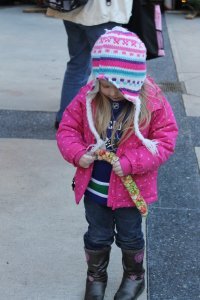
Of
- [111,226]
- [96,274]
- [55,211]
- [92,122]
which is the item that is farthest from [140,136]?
[55,211]

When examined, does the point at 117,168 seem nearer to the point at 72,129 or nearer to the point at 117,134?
the point at 117,134

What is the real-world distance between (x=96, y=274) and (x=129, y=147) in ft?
2.17

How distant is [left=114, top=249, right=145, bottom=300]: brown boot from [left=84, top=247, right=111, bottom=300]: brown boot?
8 centimetres

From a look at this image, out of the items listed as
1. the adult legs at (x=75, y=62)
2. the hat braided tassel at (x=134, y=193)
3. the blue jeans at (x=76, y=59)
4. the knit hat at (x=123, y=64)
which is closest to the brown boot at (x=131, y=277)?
the hat braided tassel at (x=134, y=193)

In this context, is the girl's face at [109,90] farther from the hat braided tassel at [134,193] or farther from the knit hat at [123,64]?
the hat braided tassel at [134,193]

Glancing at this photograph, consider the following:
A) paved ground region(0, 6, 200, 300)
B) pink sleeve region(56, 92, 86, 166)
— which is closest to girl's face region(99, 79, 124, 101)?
pink sleeve region(56, 92, 86, 166)

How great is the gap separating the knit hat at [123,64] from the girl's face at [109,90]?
31mm

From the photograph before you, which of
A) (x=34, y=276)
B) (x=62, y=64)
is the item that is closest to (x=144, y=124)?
(x=34, y=276)

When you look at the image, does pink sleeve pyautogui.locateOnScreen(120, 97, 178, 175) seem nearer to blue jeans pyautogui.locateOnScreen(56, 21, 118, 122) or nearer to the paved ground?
the paved ground

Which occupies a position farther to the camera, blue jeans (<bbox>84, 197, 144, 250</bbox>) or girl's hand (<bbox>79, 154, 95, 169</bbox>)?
blue jeans (<bbox>84, 197, 144, 250</bbox>)

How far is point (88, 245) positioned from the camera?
2.70 metres

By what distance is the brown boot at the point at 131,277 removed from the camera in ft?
8.89

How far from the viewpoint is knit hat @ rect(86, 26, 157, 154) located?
232 cm

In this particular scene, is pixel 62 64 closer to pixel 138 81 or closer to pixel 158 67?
pixel 158 67
